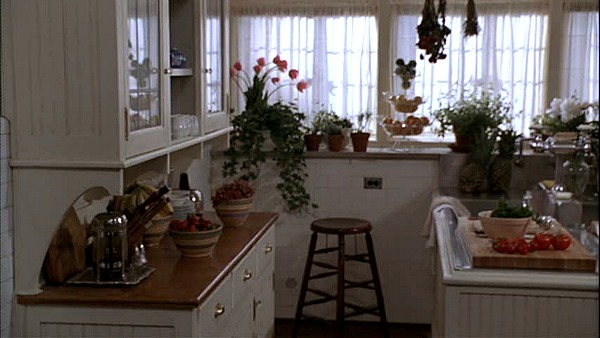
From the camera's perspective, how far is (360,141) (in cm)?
468

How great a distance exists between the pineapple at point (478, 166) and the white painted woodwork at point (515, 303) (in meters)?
1.98

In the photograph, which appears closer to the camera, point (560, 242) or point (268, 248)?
point (560, 242)

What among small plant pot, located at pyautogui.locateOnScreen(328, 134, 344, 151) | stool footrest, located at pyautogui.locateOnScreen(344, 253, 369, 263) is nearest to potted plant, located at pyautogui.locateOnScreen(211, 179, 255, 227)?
stool footrest, located at pyautogui.locateOnScreen(344, 253, 369, 263)

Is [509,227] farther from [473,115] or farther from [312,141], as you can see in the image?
[312,141]

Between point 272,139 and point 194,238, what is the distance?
6.08 ft

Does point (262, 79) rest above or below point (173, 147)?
above

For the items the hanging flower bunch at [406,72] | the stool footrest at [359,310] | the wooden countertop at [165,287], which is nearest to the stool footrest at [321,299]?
the stool footrest at [359,310]

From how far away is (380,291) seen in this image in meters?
4.45

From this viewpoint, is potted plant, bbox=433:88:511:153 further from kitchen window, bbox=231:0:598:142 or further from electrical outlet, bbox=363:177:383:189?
electrical outlet, bbox=363:177:383:189

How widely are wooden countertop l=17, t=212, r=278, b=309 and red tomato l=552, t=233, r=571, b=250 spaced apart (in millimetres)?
1131

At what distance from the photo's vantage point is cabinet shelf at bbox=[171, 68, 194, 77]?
3160mm

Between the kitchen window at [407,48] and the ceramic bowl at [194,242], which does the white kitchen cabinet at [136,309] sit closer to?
the ceramic bowl at [194,242]

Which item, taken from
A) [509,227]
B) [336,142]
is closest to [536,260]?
[509,227]

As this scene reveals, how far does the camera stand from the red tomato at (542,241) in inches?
102
